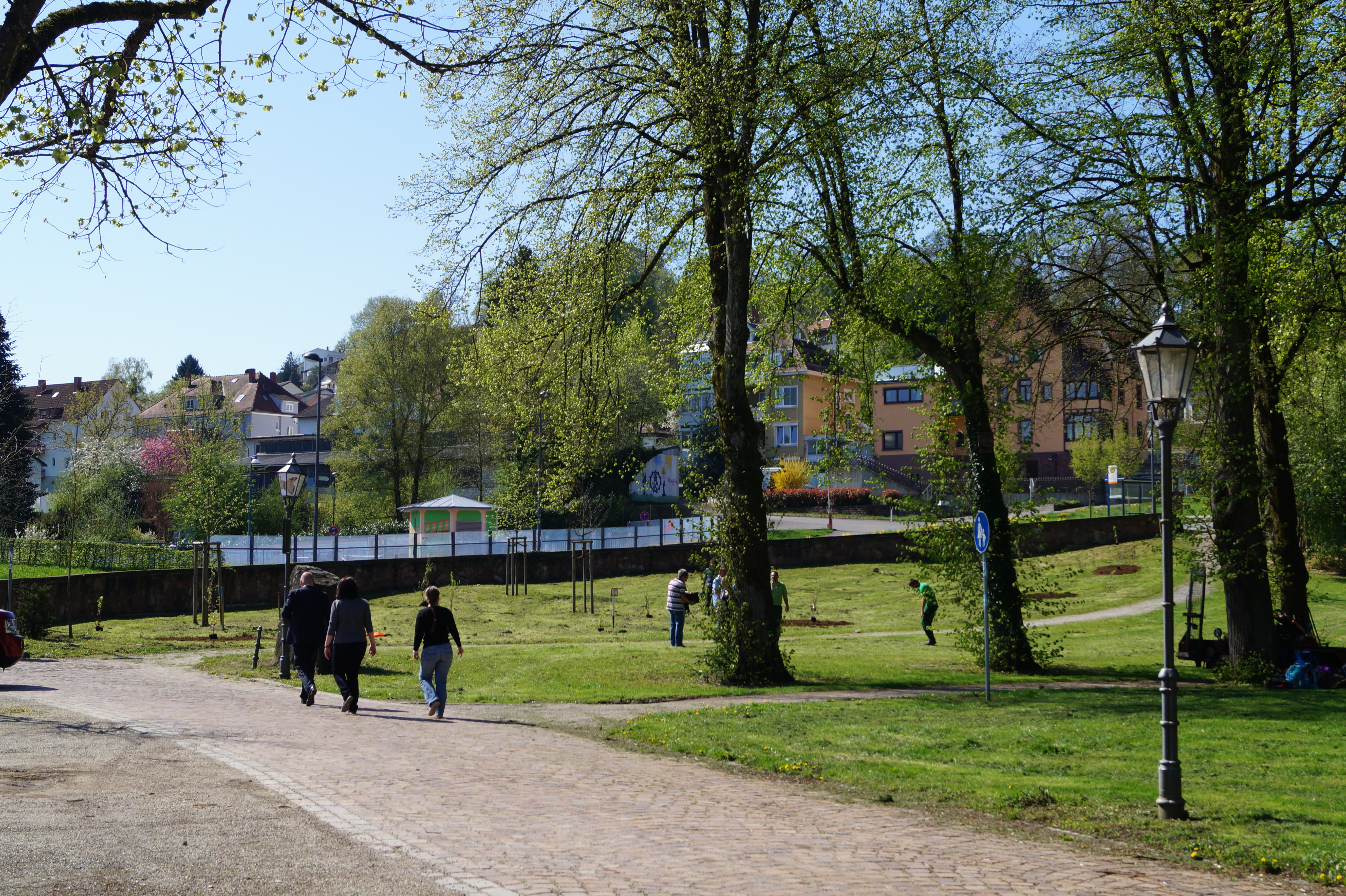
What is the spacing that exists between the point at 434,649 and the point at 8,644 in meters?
7.20

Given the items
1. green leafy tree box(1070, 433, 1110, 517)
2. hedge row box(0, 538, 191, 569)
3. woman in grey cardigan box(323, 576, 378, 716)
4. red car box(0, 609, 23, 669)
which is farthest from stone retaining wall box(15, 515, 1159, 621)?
woman in grey cardigan box(323, 576, 378, 716)

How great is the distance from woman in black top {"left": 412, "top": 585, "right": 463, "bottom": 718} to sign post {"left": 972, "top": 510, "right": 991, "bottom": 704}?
704cm

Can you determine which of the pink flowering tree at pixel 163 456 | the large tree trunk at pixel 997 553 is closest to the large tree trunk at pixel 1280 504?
the large tree trunk at pixel 997 553

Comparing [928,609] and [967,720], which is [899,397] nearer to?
[928,609]

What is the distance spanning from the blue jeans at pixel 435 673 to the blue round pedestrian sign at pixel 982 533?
817 cm

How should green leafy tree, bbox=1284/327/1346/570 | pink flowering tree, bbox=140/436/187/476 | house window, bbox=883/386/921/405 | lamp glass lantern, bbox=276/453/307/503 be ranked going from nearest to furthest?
lamp glass lantern, bbox=276/453/307/503, green leafy tree, bbox=1284/327/1346/570, pink flowering tree, bbox=140/436/187/476, house window, bbox=883/386/921/405

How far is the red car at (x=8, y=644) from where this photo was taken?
1658cm

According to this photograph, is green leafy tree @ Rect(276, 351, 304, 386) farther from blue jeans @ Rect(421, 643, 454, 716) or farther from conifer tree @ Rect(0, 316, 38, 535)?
blue jeans @ Rect(421, 643, 454, 716)

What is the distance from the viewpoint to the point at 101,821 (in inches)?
284

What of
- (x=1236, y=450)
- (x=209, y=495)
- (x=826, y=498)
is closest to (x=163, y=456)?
(x=209, y=495)

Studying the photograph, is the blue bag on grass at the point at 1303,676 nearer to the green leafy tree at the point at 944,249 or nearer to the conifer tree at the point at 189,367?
the green leafy tree at the point at 944,249

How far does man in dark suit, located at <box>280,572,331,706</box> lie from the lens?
1499 centimetres

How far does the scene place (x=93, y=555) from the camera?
42062mm

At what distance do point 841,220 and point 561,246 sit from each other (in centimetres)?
481
